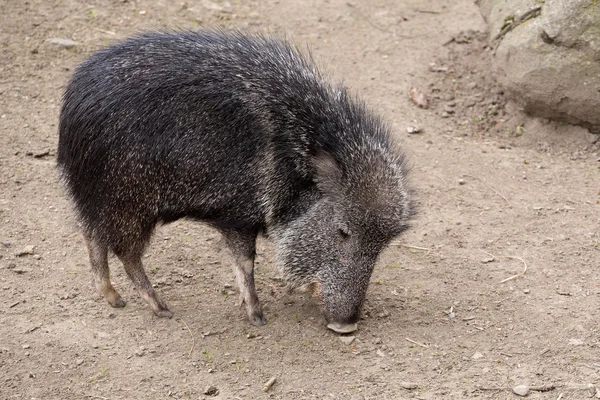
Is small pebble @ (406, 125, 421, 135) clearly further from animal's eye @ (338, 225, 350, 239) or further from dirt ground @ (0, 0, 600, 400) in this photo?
animal's eye @ (338, 225, 350, 239)

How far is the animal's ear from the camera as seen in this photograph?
4.53m

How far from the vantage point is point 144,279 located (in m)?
4.82

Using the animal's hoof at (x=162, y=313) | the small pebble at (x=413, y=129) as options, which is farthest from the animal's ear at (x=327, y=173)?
the small pebble at (x=413, y=129)

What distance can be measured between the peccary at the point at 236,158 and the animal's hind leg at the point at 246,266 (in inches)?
0.4

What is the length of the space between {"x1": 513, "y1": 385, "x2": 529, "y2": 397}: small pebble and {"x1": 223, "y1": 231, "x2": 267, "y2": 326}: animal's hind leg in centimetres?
149

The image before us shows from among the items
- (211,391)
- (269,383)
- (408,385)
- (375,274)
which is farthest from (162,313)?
(408,385)

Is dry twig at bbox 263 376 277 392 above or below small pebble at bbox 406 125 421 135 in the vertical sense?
below

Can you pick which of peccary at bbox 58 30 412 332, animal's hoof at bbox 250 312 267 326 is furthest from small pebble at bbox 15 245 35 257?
animal's hoof at bbox 250 312 267 326

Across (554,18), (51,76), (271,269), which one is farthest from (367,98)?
(51,76)

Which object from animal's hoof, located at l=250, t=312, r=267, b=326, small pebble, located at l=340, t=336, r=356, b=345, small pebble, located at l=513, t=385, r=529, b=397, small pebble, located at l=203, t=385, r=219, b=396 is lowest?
animal's hoof, located at l=250, t=312, r=267, b=326

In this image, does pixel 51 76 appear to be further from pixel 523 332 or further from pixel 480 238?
pixel 523 332

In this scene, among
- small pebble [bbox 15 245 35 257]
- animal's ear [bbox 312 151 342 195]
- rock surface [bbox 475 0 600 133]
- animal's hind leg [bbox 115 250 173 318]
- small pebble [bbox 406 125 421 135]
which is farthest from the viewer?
small pebble [bbox 406 125 421 135]

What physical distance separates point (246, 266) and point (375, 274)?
3.17ft

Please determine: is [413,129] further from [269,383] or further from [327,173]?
[269,383]
